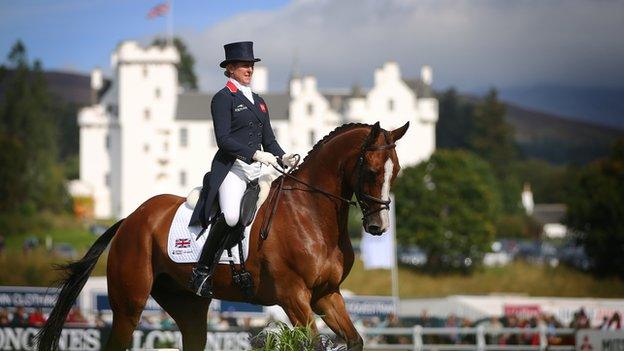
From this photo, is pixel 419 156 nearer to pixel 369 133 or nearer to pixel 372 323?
pixel 372 323

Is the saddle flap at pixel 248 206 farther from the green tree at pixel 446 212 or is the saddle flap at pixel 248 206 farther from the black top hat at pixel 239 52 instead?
the green tree at pixel 446 212

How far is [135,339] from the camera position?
17.2 metres

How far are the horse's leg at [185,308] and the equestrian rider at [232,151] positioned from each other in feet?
2.22

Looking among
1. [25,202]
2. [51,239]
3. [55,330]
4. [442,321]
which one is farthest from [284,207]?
[25,202]

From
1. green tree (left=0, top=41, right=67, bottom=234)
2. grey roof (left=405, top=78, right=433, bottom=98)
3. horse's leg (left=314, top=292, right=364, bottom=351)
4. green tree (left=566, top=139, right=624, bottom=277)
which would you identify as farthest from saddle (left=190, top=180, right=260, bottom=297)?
grey roof (left=405, top=78, right=433, bottom=98)

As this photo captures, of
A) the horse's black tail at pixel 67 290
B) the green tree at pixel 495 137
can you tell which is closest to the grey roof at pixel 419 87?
the green tree at pixel 495 137

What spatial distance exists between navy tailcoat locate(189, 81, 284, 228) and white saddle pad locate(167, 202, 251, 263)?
13cm

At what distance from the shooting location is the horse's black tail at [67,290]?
33.1ft

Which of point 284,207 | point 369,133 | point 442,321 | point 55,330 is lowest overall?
point 442,321

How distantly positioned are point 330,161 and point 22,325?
10.2 meters

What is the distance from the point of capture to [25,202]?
90375 mm

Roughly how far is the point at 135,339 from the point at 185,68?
108078mm

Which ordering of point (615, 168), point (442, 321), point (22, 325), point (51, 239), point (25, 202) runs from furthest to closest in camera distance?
1. point (25, 202)
2. point (51, 239)
3. point (615, 168)
4. point (442, 321)
5. point (22, 325)

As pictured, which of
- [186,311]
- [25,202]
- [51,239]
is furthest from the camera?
[25,202]
